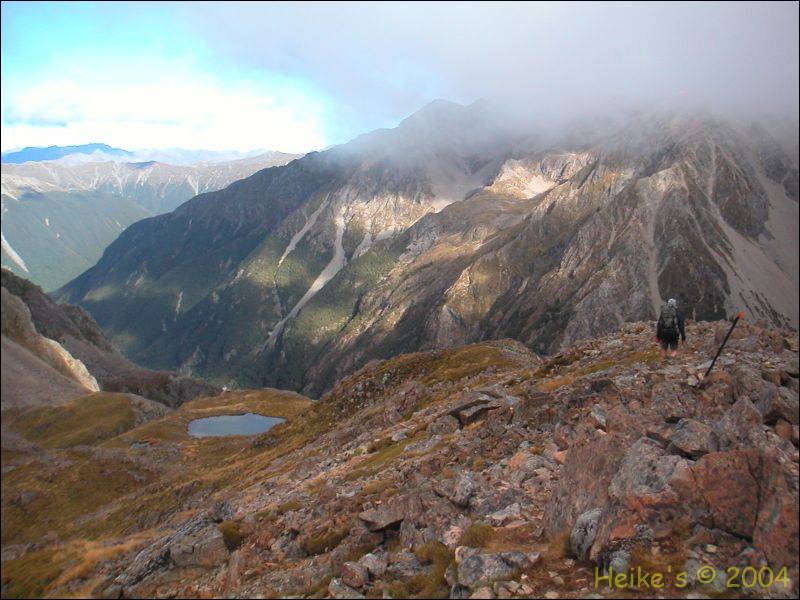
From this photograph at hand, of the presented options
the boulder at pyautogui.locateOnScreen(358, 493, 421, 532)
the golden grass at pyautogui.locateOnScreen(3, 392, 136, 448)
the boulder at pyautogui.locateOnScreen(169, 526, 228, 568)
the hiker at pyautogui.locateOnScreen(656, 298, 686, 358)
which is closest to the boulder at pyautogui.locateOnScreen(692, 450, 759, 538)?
the boulder at pyautogui.locateOnScreen(358, 493, 421, 532)

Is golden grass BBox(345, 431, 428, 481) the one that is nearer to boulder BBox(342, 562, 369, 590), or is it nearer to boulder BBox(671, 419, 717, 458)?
boulder BBox(342, 562, 369, 590)

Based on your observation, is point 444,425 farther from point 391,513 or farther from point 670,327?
point 391,513

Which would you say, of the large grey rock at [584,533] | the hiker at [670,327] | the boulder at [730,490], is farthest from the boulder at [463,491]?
the hiker at [670,327]

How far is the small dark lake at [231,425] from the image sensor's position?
102 metres

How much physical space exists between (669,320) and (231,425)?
10341 centimetres

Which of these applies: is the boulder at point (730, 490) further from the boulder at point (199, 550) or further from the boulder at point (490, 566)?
the boulder at point (199, 550)

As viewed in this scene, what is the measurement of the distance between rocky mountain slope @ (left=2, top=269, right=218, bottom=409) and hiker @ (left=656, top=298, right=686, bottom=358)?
26003 millimetres

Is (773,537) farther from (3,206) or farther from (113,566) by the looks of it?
(3,206)

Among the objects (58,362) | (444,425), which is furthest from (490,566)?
(444,425)

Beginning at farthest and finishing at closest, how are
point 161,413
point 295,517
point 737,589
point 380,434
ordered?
point 161,413 < point 380,434 < point 295,517 < point 737,589

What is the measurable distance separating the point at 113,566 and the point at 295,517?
34.1 feet

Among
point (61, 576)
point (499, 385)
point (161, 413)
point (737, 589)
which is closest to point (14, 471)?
point (61, 576)

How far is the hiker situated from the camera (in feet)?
85.2

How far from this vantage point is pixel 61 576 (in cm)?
855
